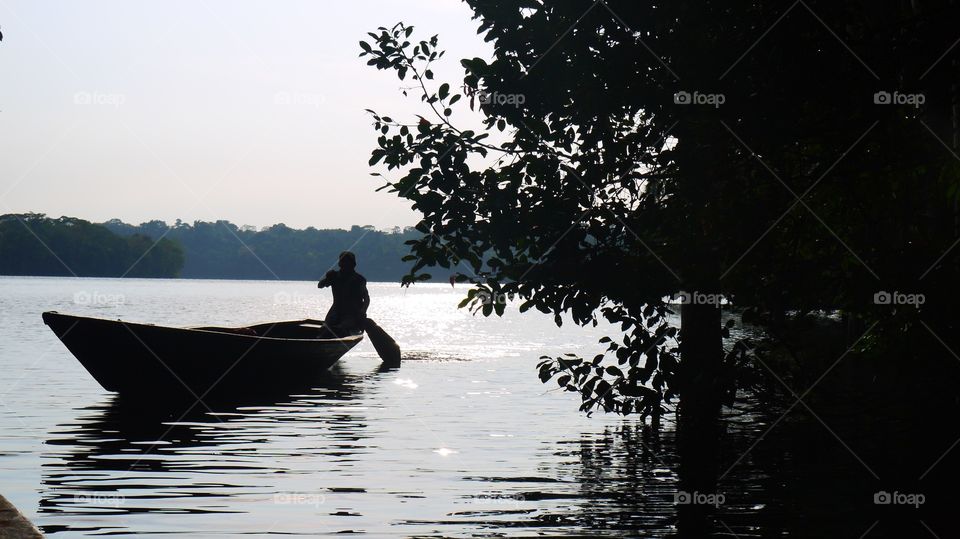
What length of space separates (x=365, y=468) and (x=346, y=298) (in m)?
14.2

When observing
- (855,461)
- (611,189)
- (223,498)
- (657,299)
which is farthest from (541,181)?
(855,461)

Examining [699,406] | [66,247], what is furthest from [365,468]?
[66,247]

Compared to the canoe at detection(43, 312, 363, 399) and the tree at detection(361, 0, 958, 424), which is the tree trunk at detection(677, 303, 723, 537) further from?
the canoe at detection(43, 312, 363, 399)

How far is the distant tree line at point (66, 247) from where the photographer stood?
184 m

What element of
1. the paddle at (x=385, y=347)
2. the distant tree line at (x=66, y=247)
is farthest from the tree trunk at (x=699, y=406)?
the distant tree line at (x=66, y=247)

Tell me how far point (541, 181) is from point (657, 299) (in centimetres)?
184

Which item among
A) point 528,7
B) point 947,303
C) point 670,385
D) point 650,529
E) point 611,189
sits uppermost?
point 528,7

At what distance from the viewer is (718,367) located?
11547 millimetres

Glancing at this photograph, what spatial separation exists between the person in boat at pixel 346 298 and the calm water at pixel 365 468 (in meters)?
4.37

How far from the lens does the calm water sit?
982cm

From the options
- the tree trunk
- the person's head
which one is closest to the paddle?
the person's head

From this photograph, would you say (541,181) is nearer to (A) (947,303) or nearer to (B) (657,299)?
(B) (657,299)

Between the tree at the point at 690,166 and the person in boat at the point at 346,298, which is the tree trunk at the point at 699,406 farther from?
the person in boat at the point at 346,298

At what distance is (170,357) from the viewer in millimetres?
19062
